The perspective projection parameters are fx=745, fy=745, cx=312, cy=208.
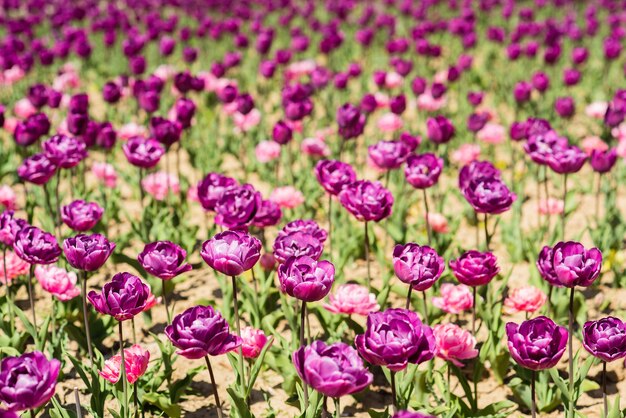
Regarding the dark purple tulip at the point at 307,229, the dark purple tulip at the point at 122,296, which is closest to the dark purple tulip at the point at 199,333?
the dark purple tulip at the point at 122,296

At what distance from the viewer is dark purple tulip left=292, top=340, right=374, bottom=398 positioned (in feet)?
6.26

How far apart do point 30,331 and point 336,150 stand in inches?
141

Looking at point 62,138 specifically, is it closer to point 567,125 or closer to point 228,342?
point 228,342

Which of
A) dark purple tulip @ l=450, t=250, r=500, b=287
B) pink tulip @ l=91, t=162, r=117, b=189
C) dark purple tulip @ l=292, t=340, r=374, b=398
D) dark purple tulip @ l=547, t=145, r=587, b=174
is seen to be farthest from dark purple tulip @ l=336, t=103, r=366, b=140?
dark purple tulip @ l=292, t=340, r=374, b=398

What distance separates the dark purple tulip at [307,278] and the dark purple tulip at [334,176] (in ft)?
3.63

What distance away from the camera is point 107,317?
11.8ft

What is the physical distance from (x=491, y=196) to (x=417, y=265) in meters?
0.79

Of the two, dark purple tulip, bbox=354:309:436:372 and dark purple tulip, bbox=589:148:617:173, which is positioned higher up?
dark purple tulip, bbox=354:309:436:372

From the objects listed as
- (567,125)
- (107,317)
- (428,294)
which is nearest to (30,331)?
(107,317)

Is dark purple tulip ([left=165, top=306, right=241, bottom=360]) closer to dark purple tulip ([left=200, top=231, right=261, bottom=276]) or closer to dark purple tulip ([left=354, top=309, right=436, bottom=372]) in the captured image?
dark purple tulip ([left=200, top=231, right=261, bottom=276])

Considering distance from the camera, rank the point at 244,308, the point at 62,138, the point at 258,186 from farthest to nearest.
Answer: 1. the point at 258,186
2. the point at 62,138
3. the point at 244,308

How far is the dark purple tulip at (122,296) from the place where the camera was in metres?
2.44

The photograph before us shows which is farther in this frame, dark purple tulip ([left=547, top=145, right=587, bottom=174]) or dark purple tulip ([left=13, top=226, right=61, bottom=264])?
dark purple tulip ([left=547, top=145, right=587, bottom=174])

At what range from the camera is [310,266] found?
7.84 ft
